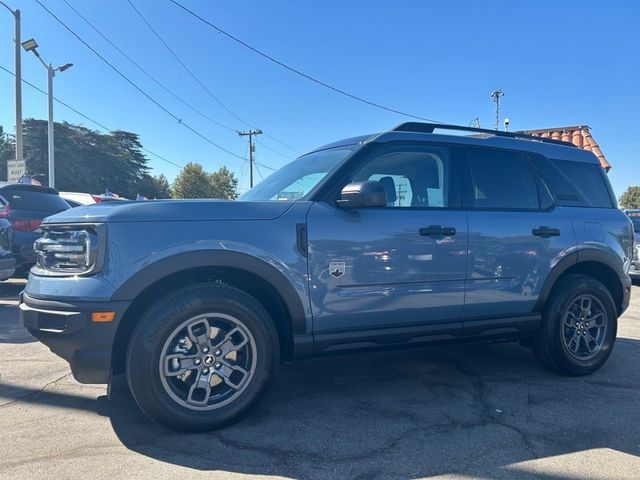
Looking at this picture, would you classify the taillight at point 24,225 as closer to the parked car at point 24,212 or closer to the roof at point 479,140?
the parked car at point 24,212

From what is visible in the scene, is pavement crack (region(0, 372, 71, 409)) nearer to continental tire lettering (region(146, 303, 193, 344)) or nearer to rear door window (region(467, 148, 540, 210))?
continental tire lettering (region(146, 303, 193, 344))

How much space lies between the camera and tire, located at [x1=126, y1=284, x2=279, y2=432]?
2711mm

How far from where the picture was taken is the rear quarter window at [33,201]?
7.65 metres

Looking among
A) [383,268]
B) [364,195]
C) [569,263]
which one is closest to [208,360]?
[383,268]

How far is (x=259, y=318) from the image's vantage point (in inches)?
116

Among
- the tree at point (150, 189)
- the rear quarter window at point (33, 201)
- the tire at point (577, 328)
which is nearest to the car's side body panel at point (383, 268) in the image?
the tire at point (577, 328)

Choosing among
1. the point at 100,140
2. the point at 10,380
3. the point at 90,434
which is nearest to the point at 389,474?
the point at 90,434

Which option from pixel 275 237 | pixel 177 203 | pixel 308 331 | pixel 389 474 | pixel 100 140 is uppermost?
pixel 100 140

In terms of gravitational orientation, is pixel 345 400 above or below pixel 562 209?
below

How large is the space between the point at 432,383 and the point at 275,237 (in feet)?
6.12

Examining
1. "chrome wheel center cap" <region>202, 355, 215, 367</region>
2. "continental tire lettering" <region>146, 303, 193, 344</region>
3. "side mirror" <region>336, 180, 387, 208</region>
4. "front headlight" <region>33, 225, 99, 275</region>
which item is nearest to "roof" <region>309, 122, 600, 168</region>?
"side mirror" <region>336, 180, 387, 208</region>

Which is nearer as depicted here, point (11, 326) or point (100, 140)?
point (11, 326)

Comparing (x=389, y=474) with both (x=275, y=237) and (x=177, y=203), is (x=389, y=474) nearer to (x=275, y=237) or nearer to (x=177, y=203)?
(x=275, y=237)

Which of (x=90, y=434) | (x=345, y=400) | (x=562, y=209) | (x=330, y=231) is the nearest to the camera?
(x=90, y=434)
